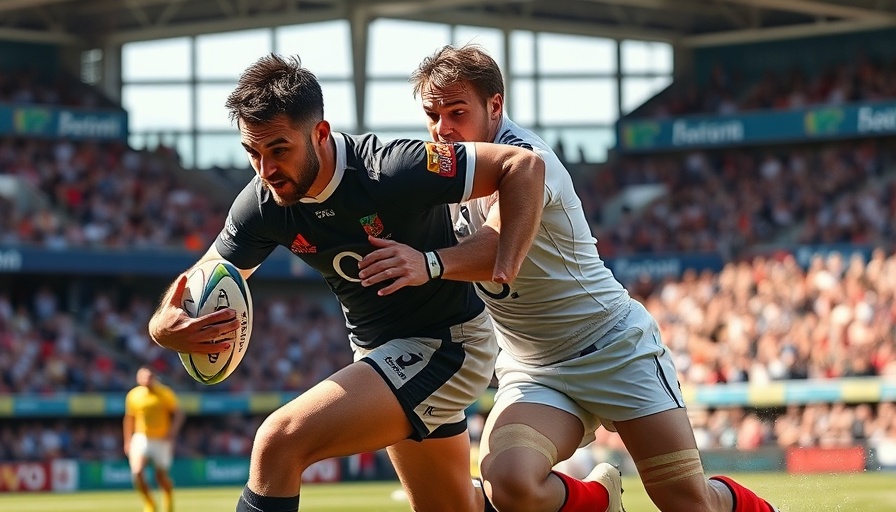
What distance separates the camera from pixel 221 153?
34438 millimetres

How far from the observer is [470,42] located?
6523 millimetres

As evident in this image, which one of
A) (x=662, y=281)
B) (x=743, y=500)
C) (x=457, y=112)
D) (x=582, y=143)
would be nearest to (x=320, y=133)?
(x=457, y=112)

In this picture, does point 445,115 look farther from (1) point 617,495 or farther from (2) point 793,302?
(2) point 793,302

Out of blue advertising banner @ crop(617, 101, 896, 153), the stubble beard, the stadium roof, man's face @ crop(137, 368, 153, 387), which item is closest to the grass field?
man's face @ crop(137, 368, 153, 387)

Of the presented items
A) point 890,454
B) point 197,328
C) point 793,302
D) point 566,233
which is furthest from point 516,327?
point 793,302

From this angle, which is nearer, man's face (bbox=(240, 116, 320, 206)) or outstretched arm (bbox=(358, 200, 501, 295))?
outstretched arm (bbox=(358, 200, 501, 295))

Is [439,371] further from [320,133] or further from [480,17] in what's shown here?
[480,17]

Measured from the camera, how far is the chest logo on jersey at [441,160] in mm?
5422

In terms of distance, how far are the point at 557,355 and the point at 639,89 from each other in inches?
1240

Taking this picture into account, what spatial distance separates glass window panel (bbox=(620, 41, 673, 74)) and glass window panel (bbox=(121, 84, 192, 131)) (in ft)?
40.9

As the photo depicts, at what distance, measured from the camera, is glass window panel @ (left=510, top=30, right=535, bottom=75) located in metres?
36.3

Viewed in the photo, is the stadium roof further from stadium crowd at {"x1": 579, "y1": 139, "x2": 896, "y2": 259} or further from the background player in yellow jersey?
the background player in yellow jersey

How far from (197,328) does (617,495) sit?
2562mm

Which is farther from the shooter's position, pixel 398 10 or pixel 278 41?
pixel 278 41
